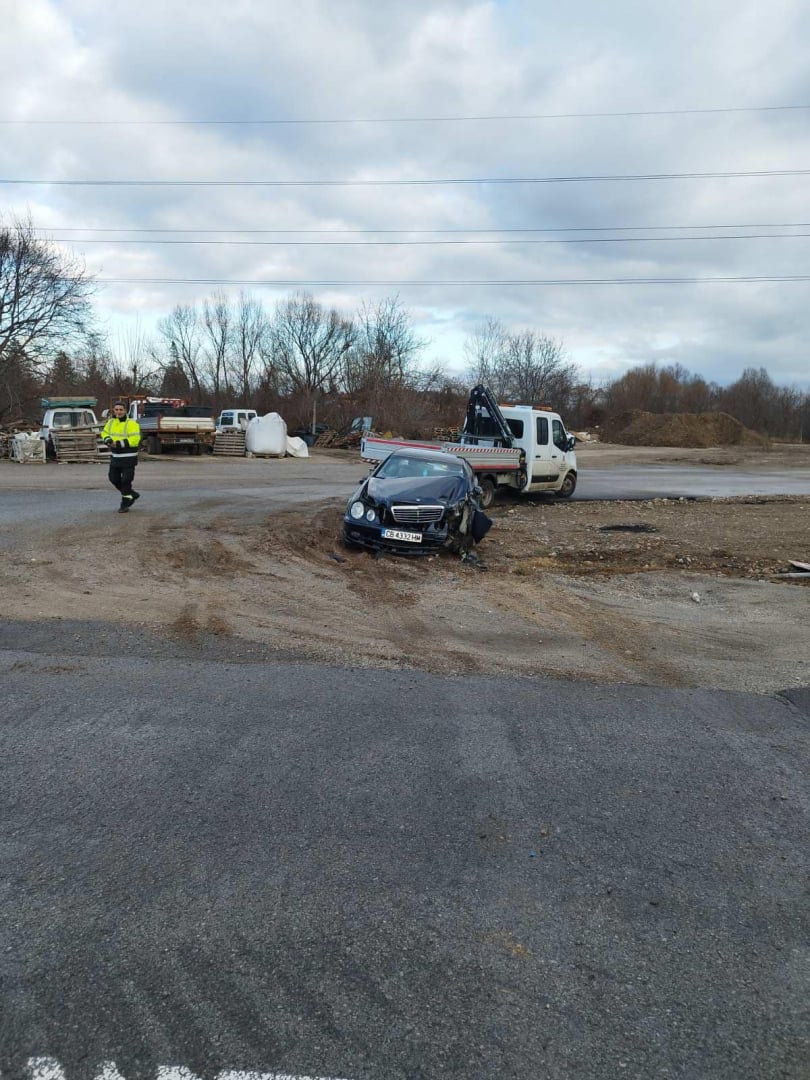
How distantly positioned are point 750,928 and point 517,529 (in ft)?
38.7

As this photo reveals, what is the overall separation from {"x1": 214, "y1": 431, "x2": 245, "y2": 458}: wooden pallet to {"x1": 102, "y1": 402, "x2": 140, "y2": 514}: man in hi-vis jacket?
22193 mm

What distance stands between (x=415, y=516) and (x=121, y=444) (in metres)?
5.69

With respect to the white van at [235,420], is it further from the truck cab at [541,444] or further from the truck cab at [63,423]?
the truck cab at [541,444]

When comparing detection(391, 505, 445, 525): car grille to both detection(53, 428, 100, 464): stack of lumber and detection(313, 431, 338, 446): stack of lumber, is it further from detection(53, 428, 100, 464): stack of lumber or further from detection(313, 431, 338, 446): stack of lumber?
detection(313, 431, 338, 446): stack of lumber

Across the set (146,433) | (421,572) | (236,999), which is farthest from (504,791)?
(146,433)

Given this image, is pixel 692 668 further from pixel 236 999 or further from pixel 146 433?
pixel 146 433

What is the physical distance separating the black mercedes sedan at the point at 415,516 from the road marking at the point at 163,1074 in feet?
28.1

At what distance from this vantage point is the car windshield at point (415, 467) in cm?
1236

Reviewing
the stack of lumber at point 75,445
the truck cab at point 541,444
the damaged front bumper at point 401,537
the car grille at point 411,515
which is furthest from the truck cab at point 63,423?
the car grille at point 411,515

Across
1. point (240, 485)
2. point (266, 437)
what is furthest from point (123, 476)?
point (266, 437)

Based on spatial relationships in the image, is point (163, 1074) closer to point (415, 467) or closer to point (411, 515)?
point (411, 515)

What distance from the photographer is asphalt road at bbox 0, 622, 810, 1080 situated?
2.30m

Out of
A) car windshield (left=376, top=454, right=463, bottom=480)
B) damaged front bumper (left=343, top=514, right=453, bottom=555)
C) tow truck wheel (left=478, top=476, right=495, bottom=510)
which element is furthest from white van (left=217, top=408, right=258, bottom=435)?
damaged front bumper (left=343, top=514, right=453, bottom=555)

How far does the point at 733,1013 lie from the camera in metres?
2.46
